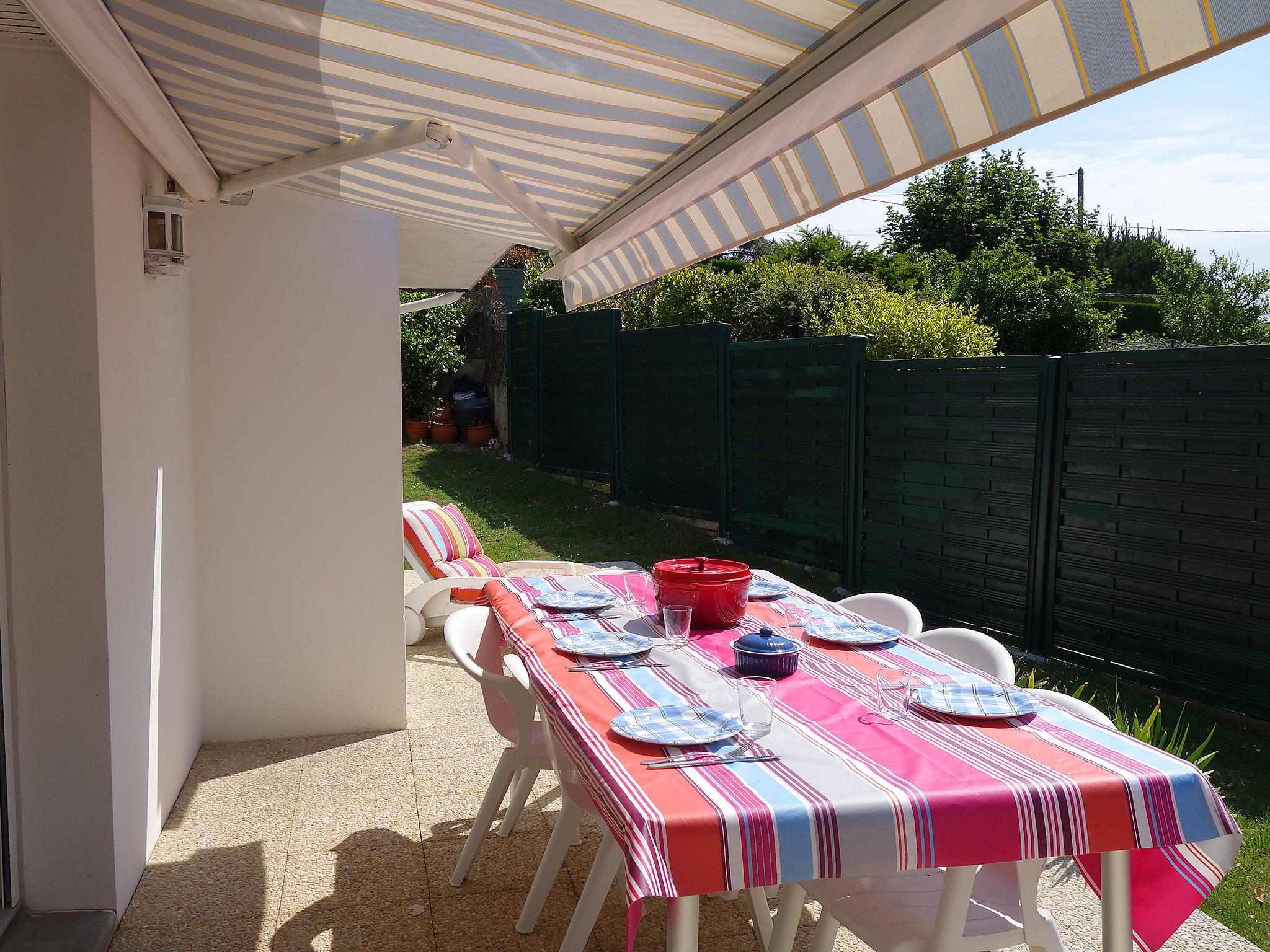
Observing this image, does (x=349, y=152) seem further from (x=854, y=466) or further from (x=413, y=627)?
(x=854, y=466)

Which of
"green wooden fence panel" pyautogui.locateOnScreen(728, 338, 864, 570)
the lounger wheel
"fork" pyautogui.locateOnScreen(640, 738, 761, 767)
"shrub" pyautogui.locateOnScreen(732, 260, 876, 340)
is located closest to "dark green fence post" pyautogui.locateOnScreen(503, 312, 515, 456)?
"shrub" pyautogui.locateOnScreen(732, 260, 876, 340)

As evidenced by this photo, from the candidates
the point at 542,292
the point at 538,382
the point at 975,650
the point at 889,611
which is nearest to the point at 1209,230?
the point at 542,292

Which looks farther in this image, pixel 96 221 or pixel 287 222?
pixel 287 222

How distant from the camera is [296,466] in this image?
5.54 m

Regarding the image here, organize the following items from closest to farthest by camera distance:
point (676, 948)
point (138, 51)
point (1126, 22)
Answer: point (1126, 22)
point (676, 948)
point (138, 51)

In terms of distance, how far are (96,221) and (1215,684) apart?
633 centimetres

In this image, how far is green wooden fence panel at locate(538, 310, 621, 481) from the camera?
14.2 meters

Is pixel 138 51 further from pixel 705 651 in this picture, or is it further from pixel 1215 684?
pixel 1215 684

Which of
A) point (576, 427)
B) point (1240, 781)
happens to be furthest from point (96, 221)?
point (576, 427)

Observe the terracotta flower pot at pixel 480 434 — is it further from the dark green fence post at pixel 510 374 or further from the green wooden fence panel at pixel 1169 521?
the green wooden fence panel at pixel 1169 521

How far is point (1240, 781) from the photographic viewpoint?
17.1ft

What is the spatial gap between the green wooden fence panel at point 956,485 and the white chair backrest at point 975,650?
3.54 m

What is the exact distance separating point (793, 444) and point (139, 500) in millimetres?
7094

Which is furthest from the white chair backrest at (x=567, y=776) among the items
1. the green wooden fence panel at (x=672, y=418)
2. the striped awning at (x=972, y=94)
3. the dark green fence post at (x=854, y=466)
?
the green wooden fence panel at (x=672, y=418)
